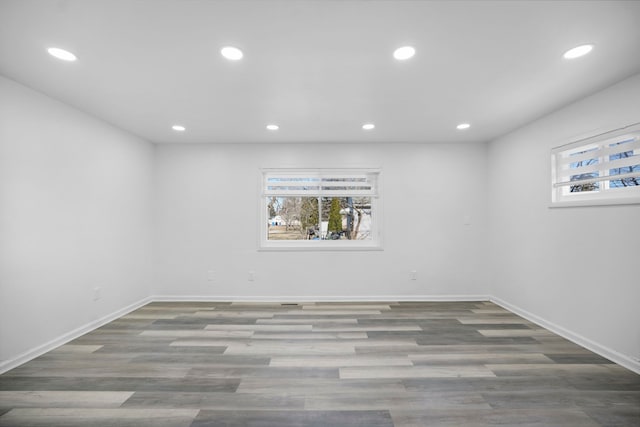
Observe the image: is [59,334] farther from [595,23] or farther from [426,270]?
[595,23]

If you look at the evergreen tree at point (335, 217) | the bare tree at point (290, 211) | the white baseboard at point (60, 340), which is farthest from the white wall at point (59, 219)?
the evergreen tree at point (335, 217)

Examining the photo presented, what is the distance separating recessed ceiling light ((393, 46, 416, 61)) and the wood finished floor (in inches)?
93.8

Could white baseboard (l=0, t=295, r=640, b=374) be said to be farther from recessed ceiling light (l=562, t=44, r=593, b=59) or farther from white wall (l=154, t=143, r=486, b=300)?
recessed ceiling light (l=562, t=44, r=593, b=59)

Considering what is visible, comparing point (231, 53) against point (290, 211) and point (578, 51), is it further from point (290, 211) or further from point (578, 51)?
point (290, 211)

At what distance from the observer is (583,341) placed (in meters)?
2.79

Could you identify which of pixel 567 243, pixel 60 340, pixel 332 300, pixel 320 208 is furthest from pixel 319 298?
pixel 567 243

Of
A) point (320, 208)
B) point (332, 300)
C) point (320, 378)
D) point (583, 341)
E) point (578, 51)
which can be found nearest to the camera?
point (578, 51)

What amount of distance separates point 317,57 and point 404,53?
61 centimetres

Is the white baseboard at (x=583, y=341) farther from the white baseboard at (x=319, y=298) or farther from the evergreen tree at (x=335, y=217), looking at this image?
the evergreen tree at (x=335, y=217)

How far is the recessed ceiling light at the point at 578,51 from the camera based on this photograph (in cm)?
197

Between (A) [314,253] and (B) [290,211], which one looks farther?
(B) [290,211]

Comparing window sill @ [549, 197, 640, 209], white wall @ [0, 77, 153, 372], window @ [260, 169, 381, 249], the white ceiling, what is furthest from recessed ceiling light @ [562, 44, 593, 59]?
white wall @ [0, 77, 153, 372]

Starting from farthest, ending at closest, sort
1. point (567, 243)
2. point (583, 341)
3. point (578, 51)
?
1. point (567, 243)
2. point (583, 341)
3. point (578, 51)

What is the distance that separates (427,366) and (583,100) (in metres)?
2.92
